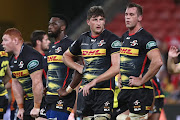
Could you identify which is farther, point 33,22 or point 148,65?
point 33,22

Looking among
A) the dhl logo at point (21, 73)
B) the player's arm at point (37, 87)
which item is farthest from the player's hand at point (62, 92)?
the dhl logo at point (21, 73)

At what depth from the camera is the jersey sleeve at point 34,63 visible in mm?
6867

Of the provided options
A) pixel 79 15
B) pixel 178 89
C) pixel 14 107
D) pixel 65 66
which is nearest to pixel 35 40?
pixel 14 107

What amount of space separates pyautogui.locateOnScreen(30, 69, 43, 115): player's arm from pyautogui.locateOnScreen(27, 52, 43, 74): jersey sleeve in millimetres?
73

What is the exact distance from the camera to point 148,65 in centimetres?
614

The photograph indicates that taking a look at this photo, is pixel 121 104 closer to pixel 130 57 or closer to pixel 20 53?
pixel 130 57

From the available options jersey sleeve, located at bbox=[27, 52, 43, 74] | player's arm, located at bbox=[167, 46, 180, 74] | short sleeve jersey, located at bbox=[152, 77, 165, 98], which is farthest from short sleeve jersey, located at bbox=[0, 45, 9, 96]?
short sleeve jersey, located at bbox=[152, 77, 165, 98]

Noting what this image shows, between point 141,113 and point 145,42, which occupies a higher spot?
point 145,42

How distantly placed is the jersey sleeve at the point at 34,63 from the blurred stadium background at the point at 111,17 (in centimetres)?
772

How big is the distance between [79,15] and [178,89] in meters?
6.08

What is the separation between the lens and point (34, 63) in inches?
271

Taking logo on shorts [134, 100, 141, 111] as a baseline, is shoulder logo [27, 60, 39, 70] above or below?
above

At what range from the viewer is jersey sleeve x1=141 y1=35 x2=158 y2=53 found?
235 inches

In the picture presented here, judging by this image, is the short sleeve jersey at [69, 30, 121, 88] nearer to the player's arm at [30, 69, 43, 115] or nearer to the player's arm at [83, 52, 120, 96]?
the player's arm at [83, 52, 120, 96]
